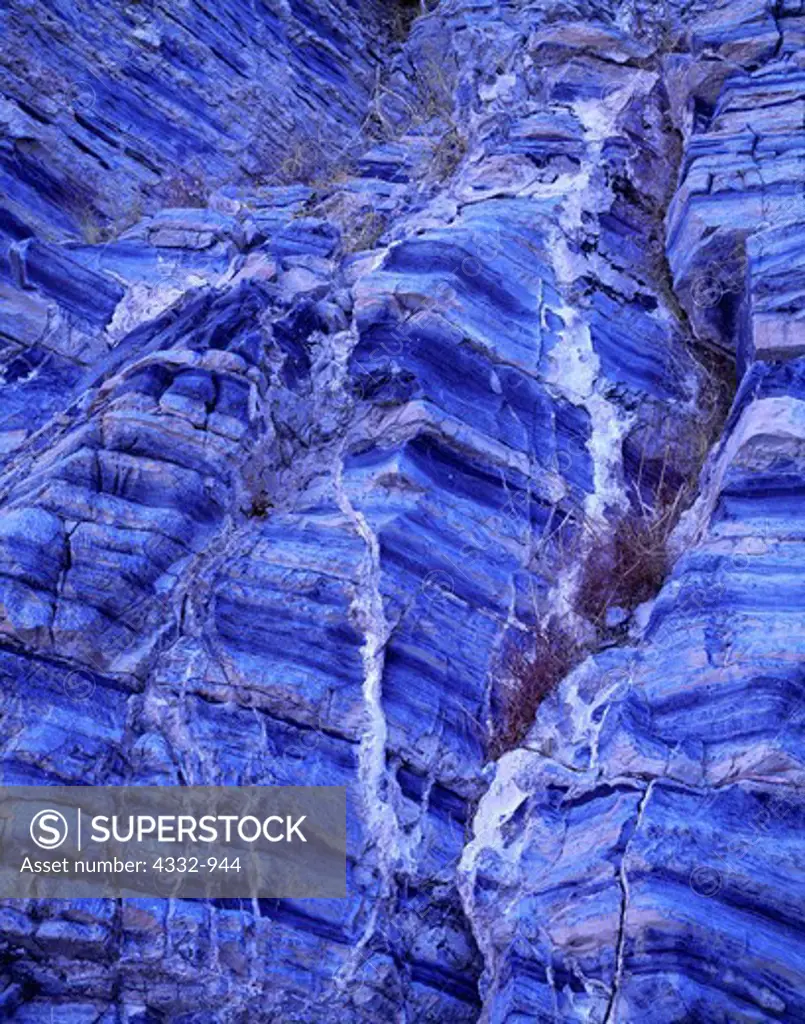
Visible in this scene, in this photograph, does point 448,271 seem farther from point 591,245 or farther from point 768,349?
point 768,349

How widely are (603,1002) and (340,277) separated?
4134 mm

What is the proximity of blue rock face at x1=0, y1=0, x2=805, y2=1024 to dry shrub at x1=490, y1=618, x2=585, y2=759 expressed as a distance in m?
0.05

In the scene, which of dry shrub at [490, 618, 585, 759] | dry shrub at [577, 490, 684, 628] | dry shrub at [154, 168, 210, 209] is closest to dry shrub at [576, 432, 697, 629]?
dry shrub at [577, 490, 684, 628]

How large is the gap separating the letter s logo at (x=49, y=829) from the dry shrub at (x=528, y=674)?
184cm

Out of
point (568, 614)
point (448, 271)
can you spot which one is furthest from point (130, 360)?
point (568, 614)

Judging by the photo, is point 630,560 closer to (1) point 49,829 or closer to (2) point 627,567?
(2) point 627,567

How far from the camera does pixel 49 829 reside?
4.43 metres

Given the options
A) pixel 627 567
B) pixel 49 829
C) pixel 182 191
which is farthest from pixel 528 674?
pixel 182 191

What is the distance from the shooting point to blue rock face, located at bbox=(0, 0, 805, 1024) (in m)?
4.09

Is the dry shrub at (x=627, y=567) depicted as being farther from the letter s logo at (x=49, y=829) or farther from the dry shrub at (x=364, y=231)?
the dry shrub at (x=364, y=231)

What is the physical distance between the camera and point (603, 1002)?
3760 mm

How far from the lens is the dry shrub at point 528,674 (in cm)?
468

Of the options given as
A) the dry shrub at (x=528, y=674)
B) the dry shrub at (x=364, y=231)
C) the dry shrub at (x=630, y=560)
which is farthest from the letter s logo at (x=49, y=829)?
the dry shrub at (x=364, y=231)

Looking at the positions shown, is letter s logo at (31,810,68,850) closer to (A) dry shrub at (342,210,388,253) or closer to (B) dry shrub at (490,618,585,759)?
(B) dry shrub at (490,618,585,759)
